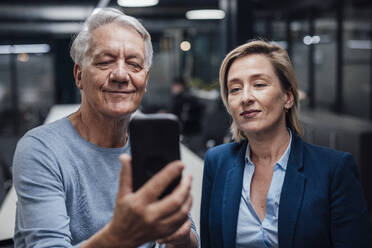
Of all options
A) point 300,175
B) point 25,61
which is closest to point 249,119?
point 300,175

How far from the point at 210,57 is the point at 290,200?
10670 mm

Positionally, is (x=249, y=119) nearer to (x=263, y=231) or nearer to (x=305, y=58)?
(x=263, y=231)

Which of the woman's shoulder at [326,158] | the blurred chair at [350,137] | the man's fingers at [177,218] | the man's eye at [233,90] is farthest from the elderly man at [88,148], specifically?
the blurred chair at [350,137]

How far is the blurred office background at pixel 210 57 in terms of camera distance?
420 centimetres

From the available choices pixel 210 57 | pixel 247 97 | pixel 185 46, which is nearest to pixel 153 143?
pixel 247 97

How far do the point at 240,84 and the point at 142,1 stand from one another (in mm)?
4383

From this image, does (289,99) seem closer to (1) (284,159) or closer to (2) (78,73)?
(1) (284,159)

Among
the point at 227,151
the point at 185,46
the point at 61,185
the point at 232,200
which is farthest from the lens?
the point at 185,46

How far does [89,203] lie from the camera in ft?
3.82

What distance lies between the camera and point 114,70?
113 cm

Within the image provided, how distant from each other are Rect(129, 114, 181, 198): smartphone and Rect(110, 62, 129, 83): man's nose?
311 millimetres

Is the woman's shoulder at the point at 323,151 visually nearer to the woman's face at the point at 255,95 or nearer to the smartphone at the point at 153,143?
the woman's face at the point at 255,95

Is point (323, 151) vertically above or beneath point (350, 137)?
above

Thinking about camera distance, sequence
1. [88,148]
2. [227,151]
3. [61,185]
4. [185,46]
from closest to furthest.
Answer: [61,185] < [88,148] < [227,151] < [185,46]
